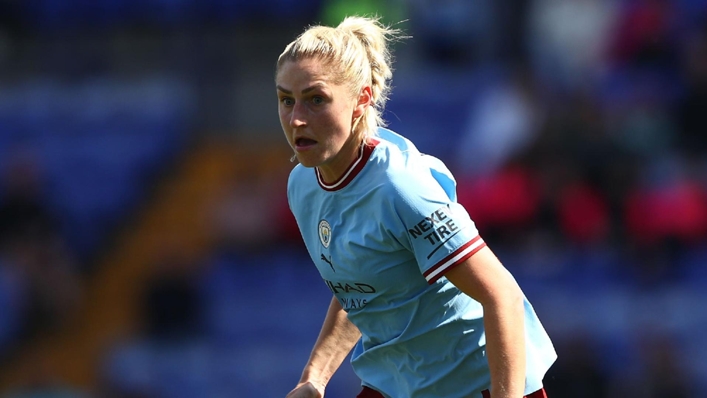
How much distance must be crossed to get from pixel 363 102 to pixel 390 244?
0.46 m

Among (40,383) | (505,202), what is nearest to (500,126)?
(505,202)

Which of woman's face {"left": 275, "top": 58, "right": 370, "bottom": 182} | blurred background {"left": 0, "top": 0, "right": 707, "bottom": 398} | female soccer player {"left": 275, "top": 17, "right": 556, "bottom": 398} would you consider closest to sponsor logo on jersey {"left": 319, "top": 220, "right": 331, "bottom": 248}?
female soccer player {"left": 275, "top": 17, "right": 556, "bottom": 398}

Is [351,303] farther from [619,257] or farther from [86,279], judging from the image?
[86,279]

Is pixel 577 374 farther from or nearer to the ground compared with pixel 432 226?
nearer to the ground

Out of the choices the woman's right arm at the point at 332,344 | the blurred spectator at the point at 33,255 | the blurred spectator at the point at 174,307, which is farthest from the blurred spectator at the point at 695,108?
the woman's right arm at the point at 332,344

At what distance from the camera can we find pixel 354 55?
11.3 ft

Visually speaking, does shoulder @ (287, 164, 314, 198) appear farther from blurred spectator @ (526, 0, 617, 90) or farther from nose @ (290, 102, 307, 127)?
blurred spectator @ (526, 0, 617, 90)

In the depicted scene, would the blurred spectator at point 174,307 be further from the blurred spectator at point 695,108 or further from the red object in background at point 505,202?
the blurred spectator at point 695,108

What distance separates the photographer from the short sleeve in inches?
127

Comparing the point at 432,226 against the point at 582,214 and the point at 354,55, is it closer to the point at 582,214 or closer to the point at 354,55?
the point at 354,55

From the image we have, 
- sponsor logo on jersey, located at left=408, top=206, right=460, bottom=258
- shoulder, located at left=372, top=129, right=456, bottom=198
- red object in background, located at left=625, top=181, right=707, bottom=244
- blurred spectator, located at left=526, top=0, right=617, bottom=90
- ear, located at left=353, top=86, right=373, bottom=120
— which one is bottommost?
red object in background, located at left=625, top=181, right=707, bottom=244

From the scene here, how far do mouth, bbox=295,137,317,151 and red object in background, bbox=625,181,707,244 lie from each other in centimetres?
563

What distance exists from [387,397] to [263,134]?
7.97m

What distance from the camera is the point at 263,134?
11523 millimetres
